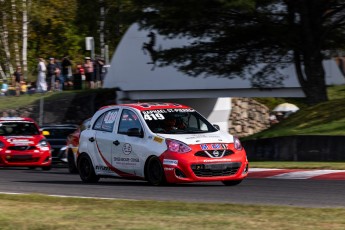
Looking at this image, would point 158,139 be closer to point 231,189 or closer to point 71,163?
point 231,189

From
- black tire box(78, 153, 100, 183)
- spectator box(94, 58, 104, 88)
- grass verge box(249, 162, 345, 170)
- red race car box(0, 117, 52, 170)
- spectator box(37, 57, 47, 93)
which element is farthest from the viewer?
spectator box(94, 58, 104, 88)

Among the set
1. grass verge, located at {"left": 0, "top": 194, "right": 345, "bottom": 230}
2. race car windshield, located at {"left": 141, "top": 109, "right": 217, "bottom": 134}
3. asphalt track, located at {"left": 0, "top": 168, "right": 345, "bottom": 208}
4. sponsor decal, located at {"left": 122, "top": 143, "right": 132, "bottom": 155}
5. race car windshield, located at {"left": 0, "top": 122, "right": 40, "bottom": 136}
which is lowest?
asphalt track, located at {"left": 0, "top": 168, "right": 345, "bottom": 208}

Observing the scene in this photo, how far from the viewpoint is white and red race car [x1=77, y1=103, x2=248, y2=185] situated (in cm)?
1573

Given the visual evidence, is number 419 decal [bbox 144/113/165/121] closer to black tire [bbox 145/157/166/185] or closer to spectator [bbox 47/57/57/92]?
black tire [bbox 145/157/166/185]

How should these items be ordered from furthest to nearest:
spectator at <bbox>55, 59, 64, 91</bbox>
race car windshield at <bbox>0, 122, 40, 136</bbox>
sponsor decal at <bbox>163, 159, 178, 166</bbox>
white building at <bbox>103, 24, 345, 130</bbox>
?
spectator at <bbox>55, 59, 64, 91</bbox>
white building at <bbox>103, 24, 345, 130</bbox>
race car windshield at <bbox>0, 122, 40, 136</bbox>
sponsor decal at <bbox>163, 159, 178, 166</bbox>

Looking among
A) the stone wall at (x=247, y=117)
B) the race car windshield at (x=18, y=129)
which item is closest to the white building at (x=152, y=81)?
the stone wall at (x=247, y=117)

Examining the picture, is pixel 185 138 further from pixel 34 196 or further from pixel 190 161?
pixel 34 196

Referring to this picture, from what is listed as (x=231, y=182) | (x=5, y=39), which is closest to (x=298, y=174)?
(x=231, y=182)

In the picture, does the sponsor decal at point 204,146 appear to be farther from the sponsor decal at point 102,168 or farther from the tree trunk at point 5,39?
the tree trunk at point 5,39

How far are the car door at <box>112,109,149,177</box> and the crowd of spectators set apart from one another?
24237 millimetres

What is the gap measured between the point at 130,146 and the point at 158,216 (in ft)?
19.4

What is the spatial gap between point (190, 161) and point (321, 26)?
15.5 meters

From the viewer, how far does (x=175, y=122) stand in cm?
1669

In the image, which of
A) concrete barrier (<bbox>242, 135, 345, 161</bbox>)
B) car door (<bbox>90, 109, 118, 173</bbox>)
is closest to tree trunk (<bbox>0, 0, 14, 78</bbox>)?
concrete barrier (<bbox>242, 135, 345, 161</bbox>)
